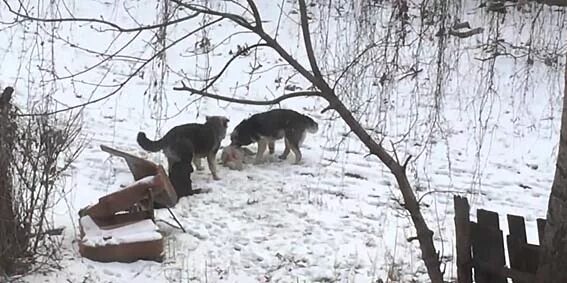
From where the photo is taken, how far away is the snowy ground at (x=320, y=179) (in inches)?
238

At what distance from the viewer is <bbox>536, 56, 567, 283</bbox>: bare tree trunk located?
4.16 metres

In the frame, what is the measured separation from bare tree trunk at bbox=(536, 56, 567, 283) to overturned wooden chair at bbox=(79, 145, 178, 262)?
287 centimetres

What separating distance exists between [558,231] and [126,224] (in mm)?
3269

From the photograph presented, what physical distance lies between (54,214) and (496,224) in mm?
3668

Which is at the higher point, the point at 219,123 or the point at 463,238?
the point at 219,123

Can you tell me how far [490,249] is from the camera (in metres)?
4.50

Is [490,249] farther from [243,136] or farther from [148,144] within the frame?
[243,136]

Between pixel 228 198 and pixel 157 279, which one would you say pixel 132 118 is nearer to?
pixel 228 198

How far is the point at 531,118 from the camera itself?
10.4 meters

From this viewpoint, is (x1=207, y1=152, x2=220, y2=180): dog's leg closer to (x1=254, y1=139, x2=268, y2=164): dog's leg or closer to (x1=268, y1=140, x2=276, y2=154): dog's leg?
(x1=254, y1=139, x2=268, y2=164): dog's leg

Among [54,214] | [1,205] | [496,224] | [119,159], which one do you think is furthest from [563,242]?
[119,159]

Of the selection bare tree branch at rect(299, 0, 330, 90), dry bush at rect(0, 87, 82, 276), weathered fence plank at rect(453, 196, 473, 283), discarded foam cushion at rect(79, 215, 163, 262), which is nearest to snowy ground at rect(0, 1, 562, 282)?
discarded foam cushion at rect(79, 215, 163, 262)

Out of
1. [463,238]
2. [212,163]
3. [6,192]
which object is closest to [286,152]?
[212,163]

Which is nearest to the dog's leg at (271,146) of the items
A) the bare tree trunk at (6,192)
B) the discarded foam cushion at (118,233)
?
the discarded foam cushion at (118,233)
